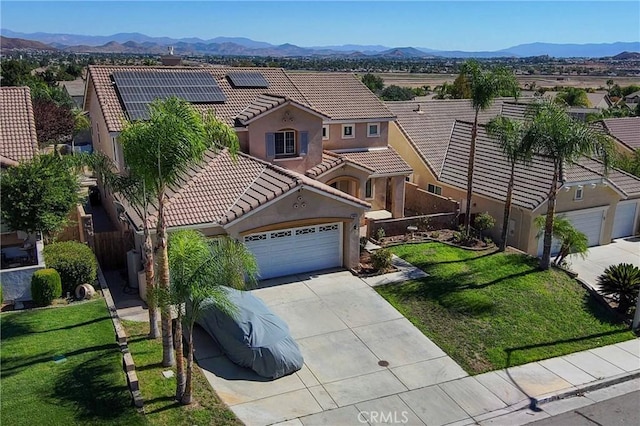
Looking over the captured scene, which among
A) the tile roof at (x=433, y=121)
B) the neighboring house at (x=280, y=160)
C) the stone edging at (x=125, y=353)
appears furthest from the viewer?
the tile roof at (x=433, y=121)

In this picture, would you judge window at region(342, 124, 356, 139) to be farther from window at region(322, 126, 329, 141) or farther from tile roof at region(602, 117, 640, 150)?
tile roof at region(602, 117, 640, 150)

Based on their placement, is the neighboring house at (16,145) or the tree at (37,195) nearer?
the tree at (37,195)

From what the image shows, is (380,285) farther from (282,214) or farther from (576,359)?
(576,359)

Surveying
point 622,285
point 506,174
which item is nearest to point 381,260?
point 622,285

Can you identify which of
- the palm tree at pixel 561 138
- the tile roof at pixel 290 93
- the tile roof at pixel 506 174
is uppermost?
the tile roof at pixel 290 93

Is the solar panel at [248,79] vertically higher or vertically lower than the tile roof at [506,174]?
higher

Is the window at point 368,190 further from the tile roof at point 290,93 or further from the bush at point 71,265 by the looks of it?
the bush at point 71,265

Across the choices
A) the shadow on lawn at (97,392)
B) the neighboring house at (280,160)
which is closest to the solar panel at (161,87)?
the neighboring house at (280,160)
